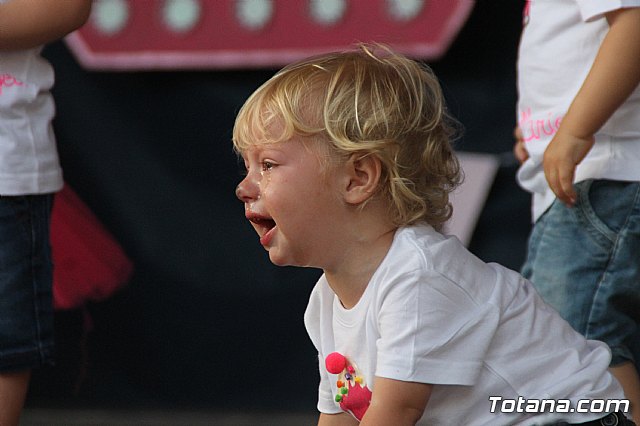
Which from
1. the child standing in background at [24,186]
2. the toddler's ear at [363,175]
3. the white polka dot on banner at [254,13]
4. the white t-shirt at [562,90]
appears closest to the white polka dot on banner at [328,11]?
the white polka dot on banner at [254,13]

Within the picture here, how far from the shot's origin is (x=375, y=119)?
5.00ft

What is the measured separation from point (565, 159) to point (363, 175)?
37 centimetres

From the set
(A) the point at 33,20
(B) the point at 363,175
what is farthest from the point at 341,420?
(A) the point at 33,20

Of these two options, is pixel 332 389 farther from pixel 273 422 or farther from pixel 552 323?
pixel 273 422

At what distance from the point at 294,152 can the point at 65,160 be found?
53.9 inches

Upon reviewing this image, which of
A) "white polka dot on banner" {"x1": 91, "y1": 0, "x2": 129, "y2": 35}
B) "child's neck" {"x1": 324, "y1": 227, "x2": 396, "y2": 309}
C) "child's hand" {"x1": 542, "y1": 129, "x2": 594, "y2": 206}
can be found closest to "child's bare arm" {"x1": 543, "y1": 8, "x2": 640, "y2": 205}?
"child's hand" {"x1": 542, "y1": 129, "x2": 594, "y2": 206}

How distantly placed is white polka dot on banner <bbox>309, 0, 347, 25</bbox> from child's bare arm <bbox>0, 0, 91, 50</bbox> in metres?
0.80

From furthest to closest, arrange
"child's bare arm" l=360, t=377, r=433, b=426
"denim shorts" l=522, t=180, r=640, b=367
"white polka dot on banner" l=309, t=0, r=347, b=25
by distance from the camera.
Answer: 1. "white polka dot on banner" l=309, t=0, r=347, b=25
2. "denim shorts" l=522, t=180, r=640, b=367
3. "child's bare arm" l=360, t=377, r=433, b=426

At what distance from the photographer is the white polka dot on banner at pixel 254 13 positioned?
257cm

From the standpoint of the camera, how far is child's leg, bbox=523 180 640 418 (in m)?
1.77

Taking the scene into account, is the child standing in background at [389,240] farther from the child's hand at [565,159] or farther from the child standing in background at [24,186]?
the child standing in background at [24,186]

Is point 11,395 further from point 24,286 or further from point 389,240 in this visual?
point 389,240

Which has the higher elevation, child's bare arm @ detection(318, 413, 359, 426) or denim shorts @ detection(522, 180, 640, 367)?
denim shorts @ detection(522, 180, 640, 367)

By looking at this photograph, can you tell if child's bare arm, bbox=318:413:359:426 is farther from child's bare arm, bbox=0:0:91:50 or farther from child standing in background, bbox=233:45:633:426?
child's bare arm, bbox=0:0:91:50
